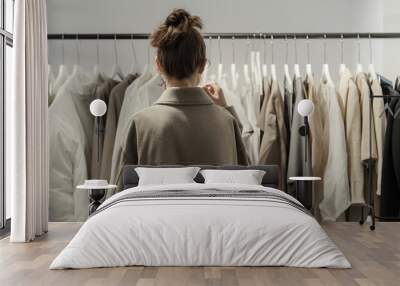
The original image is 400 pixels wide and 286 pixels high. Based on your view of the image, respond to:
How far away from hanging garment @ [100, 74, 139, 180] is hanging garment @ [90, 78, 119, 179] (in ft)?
0.18

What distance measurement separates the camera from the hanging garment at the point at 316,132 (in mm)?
5969

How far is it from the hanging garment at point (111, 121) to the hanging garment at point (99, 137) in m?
0.06

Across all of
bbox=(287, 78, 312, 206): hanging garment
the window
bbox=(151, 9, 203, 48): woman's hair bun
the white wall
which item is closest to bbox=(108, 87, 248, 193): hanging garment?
bbox=(151, 9, 203, 48): woman's hair bun

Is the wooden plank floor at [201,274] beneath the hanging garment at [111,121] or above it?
beneath

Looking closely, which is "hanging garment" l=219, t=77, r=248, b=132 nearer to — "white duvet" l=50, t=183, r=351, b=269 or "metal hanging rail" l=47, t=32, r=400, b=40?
"metal hanging rail" l=47, t=32, r=400, b=40

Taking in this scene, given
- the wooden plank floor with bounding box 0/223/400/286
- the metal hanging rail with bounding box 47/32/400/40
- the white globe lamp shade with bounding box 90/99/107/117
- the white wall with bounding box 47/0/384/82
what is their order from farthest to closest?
the white wall with bounding box 47/0/384/82 → the metal hanging rail with bounding box 47/32/400/40 → the white globe lamp shade with bounding box 90/99/107/117 → the wooden plank floor with bounding box 0/223/400/286

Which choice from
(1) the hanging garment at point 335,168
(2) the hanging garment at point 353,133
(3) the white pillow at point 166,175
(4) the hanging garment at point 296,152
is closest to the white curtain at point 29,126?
(3) the white pillow at point 166,175

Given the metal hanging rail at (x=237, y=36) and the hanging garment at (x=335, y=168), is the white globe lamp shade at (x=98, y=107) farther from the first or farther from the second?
the hanging garment at (x=335, y=168)

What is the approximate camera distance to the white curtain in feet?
16.4

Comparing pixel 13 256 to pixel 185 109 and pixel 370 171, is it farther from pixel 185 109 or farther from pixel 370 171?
pixel 370 171

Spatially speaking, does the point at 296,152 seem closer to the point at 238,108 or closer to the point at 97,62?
the point at 238,108

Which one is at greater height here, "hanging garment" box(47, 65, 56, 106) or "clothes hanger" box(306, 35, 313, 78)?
"clothes hanger" box(306, 35, 313, 78)

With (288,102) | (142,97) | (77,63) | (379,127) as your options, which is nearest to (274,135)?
(288,102)

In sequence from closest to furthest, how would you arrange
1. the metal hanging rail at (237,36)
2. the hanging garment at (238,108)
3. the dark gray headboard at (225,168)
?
1. the dark gray headboard at (225,168)
2. the hanging garment at (238,108)
3. the metal hanging rail at (237,36)
